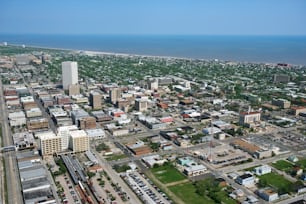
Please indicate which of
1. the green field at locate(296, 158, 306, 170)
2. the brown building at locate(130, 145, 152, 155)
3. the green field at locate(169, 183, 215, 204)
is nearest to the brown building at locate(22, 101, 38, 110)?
the brown building at locate(130, 145, 152, 155)

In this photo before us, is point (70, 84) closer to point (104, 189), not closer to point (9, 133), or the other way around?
point (9, 133)

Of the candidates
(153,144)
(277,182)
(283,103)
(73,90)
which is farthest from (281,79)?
(277,182)

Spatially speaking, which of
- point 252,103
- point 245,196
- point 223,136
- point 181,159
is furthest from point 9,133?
point 252,103

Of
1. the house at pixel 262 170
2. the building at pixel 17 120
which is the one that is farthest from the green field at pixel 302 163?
the building at pixel 17 120

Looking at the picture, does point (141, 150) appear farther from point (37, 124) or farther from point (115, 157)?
point (37, 124)

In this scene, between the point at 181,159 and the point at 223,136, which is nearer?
the point at 181,159

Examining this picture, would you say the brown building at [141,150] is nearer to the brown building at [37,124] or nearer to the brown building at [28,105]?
the brown building at [37,124]
